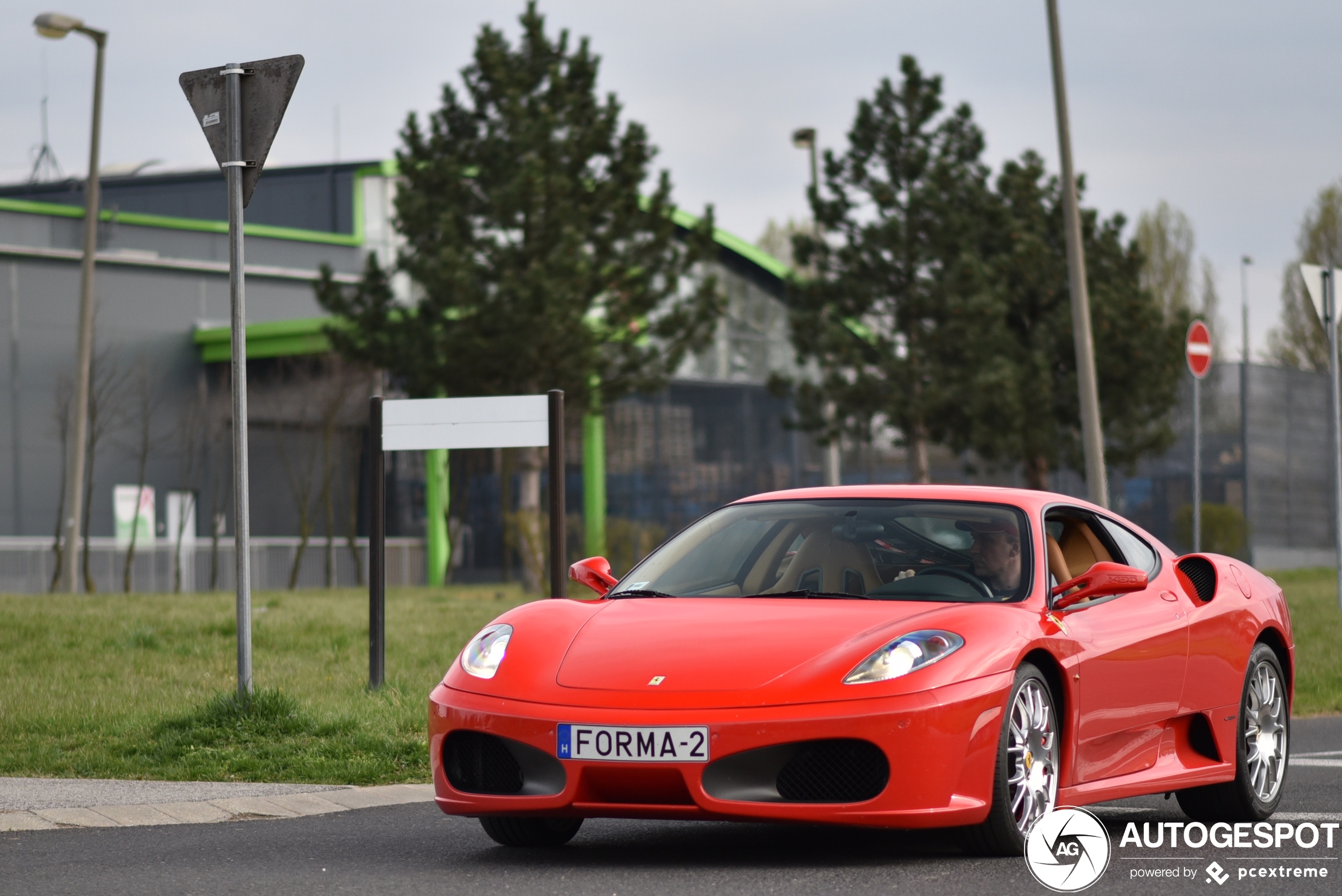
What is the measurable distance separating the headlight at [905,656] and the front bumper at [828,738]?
0.10 m

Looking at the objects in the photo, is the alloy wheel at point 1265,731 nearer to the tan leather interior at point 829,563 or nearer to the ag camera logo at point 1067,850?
the ag camera logo at point 1067,850

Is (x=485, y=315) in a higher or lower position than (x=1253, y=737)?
higher

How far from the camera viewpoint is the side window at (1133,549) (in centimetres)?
750

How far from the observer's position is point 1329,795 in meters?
8.16

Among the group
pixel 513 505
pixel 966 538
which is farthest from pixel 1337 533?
pixel 513 505

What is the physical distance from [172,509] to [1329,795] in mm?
30340

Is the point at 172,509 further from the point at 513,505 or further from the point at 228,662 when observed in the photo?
the point at 228,662

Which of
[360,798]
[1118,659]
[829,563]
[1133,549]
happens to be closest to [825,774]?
[829,563]

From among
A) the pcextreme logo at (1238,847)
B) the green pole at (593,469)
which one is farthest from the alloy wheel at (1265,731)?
the green pole at (593,469)

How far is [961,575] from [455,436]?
5597mm

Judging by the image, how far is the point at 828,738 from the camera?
562 cm

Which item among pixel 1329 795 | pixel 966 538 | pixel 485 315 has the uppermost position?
pixel 485 315

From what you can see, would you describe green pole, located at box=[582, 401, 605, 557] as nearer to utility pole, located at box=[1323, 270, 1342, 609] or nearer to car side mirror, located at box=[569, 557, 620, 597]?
utility pole, located at box=[1323, 270, 1342, 609]

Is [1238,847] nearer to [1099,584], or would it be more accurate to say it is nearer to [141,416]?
[1099,584]
